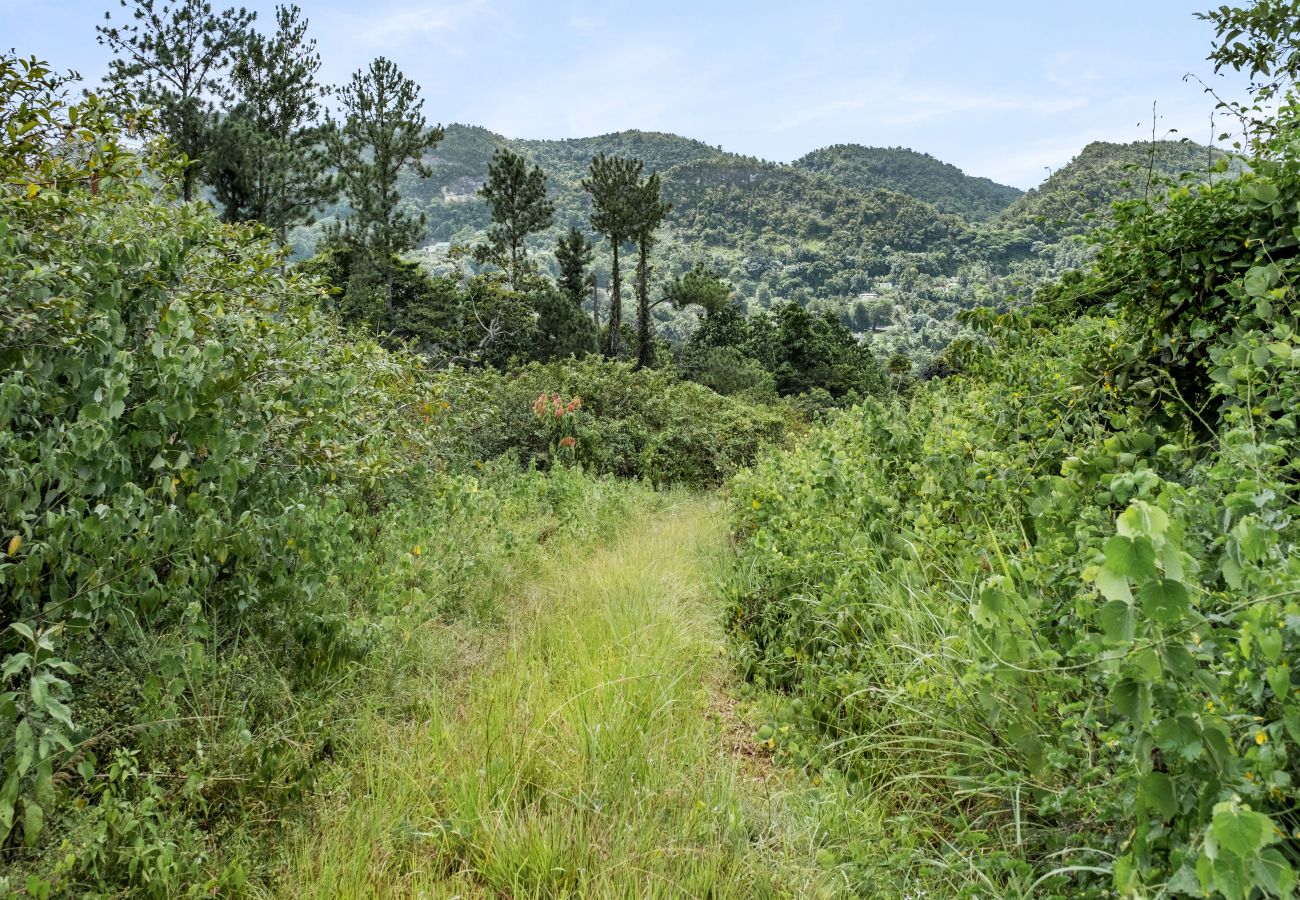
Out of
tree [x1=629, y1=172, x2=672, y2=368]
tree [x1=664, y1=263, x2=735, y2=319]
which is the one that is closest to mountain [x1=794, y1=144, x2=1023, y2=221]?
tree [x1=664, y1=263, x2=735, y2=319]

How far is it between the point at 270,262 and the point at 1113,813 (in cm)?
381

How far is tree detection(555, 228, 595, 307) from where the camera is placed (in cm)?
3225

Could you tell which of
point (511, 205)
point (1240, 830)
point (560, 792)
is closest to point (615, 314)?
point (511, 205)

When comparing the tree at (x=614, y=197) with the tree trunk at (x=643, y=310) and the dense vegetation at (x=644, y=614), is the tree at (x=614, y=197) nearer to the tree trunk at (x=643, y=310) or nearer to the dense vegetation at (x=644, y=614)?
the tree trunk at (x=643, y=310)

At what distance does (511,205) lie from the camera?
32.1m

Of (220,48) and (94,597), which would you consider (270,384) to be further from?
(220,48)

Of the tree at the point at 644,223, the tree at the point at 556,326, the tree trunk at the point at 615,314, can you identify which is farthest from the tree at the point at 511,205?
the tree at the point at 644,223

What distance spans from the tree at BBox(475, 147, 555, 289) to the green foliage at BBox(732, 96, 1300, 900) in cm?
2970

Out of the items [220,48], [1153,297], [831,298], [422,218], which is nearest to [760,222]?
[831,298]

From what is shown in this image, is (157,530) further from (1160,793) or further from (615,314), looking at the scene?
(615,314)

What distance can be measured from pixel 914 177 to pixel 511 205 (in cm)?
10647

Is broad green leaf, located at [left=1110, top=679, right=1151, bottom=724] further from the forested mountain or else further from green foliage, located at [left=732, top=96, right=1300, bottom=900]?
the forested mountain

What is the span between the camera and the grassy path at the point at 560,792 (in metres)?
1.94

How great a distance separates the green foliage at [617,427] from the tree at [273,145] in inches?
479
